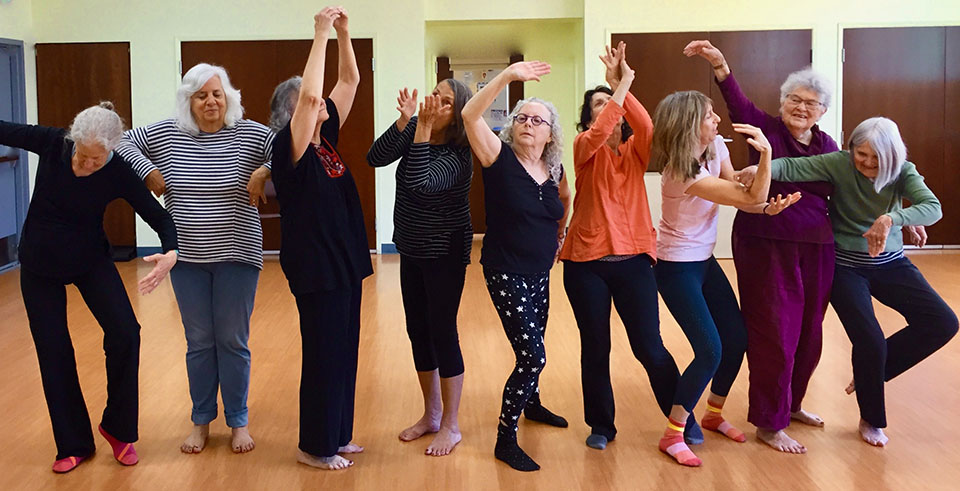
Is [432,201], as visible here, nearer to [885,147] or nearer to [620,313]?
[620,313]

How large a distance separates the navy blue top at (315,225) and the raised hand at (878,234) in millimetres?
1909

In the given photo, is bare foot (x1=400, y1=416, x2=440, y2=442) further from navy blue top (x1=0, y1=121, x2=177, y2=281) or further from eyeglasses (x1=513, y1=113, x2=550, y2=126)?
eyeglasses (x1=513, y1=113, x2=550, y2=126)

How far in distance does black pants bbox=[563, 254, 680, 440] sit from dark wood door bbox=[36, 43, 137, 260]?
724cm

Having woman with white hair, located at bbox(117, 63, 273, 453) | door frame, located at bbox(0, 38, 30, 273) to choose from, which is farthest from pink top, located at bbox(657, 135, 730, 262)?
door frame, located at bbox(0, 38, 30, 273)

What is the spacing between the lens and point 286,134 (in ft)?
11.0

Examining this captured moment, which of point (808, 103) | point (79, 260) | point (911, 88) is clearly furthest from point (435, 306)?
point (911, 88)

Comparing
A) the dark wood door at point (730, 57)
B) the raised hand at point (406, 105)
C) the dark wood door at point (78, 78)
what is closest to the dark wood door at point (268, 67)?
the dark wood door at point (78, 78)

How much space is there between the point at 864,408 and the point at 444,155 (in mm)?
1952

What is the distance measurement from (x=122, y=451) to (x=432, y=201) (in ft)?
4.93

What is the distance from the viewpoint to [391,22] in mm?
9891

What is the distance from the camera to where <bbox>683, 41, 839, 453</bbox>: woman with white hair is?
3.86 meters

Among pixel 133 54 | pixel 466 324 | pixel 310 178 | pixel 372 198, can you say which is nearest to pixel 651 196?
pixel 372 198

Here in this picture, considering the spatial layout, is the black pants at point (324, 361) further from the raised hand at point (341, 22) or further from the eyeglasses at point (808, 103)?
the eyeglasses at point (808, 103)

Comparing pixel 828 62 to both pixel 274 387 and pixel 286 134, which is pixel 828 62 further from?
pixel 286 134
